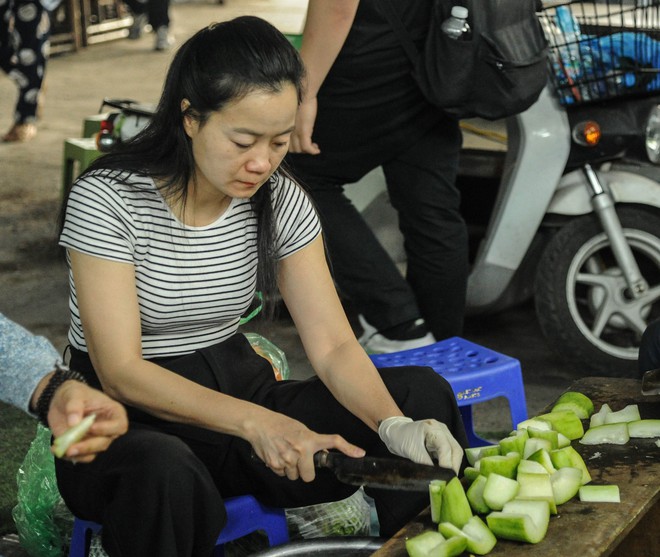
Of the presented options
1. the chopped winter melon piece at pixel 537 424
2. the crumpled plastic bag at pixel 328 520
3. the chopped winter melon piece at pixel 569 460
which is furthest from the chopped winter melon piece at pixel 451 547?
the crumpled plastic bag at pixel 328 520

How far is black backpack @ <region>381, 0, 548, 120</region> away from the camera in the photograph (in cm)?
328

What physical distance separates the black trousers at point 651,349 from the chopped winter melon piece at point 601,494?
0.72 m

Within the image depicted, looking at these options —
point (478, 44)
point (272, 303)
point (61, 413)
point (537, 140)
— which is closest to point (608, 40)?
point (537, 140)

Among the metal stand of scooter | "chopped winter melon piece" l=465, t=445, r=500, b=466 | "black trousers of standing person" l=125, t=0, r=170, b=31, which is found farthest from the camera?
"black trousers of standing person" l=125, t=0, r=170, b=31

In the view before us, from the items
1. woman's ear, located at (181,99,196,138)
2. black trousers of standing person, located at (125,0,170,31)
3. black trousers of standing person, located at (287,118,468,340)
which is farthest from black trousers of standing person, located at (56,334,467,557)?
black trousers of standing person, located at (125,0,170,31)

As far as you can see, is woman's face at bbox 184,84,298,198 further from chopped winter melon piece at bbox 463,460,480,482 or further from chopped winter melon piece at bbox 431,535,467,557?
chopped winter melon piece at bbox 431,535,467,557

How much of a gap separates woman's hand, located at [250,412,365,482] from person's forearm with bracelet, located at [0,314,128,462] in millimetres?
385

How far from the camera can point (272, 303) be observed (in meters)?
2.65

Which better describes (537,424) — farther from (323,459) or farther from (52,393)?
(52,393)

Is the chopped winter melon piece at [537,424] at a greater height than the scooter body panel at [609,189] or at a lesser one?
greater

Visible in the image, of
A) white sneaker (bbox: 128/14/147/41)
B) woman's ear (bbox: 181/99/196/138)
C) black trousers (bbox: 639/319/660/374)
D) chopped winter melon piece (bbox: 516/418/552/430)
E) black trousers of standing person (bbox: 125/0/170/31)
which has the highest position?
woman's ear (bbox: 181/99/196/138)

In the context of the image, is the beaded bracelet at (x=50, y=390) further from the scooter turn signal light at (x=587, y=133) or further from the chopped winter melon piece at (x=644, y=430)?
the scooter turn signal light at (x=587, y=133)

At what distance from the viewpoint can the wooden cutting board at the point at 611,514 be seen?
1940 millimetres

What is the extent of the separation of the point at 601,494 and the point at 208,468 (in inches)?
31.8
